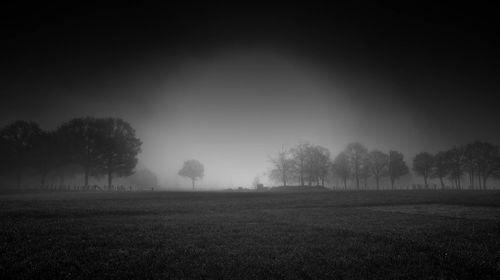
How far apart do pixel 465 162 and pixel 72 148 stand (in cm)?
15022

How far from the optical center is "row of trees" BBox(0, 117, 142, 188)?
3273 inches

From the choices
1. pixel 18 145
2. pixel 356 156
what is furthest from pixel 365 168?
pixel 18 145

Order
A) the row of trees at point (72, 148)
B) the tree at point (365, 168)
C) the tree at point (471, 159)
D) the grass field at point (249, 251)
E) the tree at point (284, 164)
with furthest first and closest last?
the tree at point (365, 168) < the tree at point (284, 164) < the tree at point (471, 159) < the row of trees at point (72, 148) < the grass field at point (249, 251)

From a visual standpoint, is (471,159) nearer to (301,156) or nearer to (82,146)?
(301,156)

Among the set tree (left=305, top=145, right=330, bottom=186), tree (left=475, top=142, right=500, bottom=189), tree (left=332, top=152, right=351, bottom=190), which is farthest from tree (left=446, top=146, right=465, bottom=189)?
tree (left=305, top=145, right=330, bottom=186)

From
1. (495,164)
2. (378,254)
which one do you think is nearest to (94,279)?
(378,254)

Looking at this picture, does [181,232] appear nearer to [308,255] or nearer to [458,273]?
[308,255]

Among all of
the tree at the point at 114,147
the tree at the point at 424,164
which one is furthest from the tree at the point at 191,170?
the tree at the point at 424,164

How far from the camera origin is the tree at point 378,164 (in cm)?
11625

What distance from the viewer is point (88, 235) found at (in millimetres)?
15867

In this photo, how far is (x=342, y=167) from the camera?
115 meters

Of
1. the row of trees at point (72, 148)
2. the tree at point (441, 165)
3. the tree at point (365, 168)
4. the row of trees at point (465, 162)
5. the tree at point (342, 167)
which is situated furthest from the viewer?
the tree at point (365, 168)

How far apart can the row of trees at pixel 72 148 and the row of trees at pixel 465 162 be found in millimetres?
121021

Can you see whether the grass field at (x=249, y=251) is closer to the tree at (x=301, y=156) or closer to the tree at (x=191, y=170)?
the tree at (x=301, y=156)
